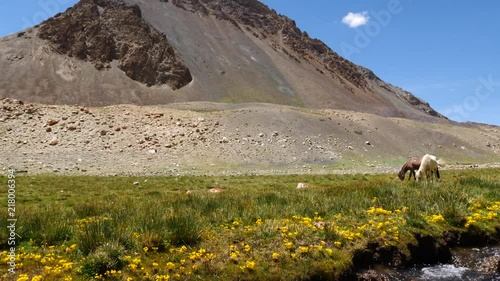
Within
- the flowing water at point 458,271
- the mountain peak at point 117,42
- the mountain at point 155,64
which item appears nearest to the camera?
the flowing water at point 458,271

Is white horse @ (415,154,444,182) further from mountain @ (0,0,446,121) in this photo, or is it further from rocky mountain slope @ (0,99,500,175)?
mountain @ (0,0,446,121)

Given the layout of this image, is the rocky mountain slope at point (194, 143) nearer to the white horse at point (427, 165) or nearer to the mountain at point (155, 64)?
the white horse at point (427, 165)

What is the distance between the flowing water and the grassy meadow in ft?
2.80

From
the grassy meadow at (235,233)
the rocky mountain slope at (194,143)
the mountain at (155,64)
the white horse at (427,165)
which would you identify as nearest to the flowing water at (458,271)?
the grassy meadow at (235,233)

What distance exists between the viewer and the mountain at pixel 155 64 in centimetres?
10606

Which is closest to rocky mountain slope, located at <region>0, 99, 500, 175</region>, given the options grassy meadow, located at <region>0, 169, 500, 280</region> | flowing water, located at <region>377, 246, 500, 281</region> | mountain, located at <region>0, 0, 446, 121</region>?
grassy meadow, located at <region>0, 169, 500, 280</region>

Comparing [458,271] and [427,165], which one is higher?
[427,165]

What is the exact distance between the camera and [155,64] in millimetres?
121938

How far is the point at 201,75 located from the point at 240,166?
290ft

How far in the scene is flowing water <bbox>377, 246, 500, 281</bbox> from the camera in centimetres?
976

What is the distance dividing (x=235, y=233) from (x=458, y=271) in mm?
6055

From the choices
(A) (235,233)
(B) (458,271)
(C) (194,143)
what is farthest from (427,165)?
(C) (194,143)

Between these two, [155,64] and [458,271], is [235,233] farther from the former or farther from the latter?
[155,64]

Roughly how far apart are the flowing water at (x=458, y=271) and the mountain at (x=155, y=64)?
10030 cm
